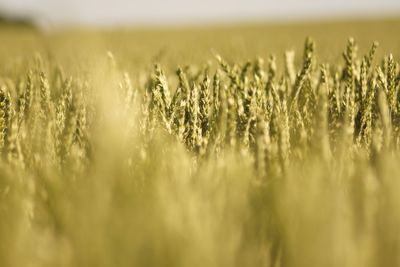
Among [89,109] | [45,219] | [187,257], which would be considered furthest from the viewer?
[89,109]

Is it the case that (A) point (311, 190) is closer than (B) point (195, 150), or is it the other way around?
(A) point (311, 190)

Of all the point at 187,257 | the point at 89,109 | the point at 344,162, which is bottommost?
the point at 187,257

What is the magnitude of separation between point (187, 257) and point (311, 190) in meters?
0.14

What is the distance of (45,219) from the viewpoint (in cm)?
58

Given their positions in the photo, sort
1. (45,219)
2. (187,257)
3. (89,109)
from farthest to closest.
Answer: (89,109), (45,219), (187,257)

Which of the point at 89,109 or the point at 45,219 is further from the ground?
the point at 89,109

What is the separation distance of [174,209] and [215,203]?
0.07 m

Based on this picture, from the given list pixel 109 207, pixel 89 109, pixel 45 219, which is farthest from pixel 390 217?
pixel 89 109

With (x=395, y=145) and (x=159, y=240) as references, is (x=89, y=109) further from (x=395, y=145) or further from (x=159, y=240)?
(x=395, y=145)

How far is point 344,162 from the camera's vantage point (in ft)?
2.34

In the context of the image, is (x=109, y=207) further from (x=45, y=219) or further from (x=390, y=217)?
(x=390, y=217)

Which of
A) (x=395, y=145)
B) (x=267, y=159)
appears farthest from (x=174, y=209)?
(x=395, y=145)

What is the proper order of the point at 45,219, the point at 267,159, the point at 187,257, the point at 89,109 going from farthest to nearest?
the point at 89,109 → the point at 267,159 → the point at 45,219 → the point at 187,257

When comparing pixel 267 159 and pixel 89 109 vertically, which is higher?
pixel 89 109
